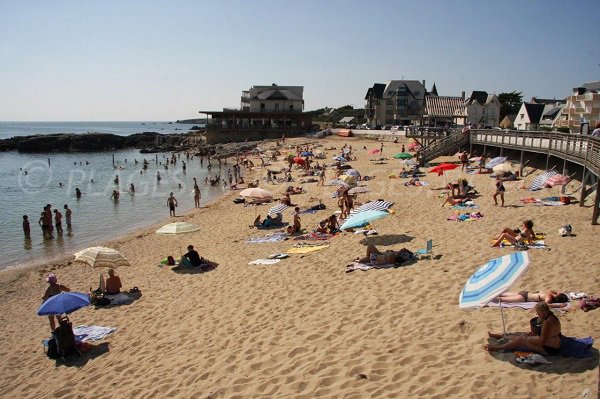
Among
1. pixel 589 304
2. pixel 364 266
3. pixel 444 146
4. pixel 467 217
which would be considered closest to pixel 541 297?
pixel 589 304

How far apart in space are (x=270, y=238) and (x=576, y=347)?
11.0 metres

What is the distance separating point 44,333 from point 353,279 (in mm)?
6678

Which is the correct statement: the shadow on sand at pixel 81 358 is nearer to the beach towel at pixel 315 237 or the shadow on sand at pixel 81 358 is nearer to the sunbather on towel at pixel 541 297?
the sunbather on towel at pixel 541 297

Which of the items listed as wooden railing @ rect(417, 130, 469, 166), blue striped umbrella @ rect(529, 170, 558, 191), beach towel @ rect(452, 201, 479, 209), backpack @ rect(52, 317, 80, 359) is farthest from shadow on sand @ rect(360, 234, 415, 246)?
wooden railing @ rect(417, 130, 469, 166)

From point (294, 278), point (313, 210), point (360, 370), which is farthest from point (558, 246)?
point (313, 210)

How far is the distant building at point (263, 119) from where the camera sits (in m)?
68.9

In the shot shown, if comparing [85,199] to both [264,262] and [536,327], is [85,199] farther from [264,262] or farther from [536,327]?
[536,327]

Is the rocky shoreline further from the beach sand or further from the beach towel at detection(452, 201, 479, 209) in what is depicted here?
the beach sand

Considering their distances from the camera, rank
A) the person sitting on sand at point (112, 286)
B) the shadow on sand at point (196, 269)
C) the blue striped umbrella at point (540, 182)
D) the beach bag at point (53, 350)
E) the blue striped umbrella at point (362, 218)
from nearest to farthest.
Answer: the beach bag at point (53, 350), the person sitting on sand at point (112, 286), the blue striped umbrella at point (362, 218), the shadow on sand at point (196, 269), the blue striped umbrella at point (540, 182)

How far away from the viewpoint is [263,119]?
71062mm

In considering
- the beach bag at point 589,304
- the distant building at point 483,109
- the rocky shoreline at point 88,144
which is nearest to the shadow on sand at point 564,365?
the beach bag at point 589,304

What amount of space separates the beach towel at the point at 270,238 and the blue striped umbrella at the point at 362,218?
371 cm

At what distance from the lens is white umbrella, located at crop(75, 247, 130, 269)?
11.4 metres

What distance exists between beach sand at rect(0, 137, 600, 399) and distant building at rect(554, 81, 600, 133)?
139ft
